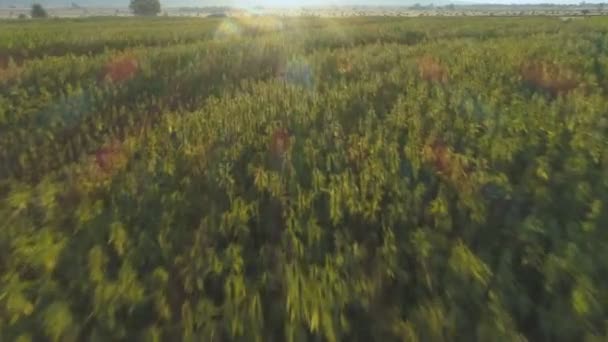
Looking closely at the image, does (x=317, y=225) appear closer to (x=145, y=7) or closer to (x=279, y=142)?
(x=279, y=142)

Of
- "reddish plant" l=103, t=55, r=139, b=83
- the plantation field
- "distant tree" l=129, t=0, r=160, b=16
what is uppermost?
the plantation field

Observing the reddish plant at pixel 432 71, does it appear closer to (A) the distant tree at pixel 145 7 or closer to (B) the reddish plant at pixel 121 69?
(B) the reddish plant at pixel 121 69

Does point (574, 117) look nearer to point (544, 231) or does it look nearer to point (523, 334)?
point (544, 231)

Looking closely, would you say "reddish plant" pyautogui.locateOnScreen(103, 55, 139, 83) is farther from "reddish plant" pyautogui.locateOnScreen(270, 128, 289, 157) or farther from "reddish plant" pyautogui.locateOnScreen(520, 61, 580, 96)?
"reddish plant" pyautogui.locateOnScreen(520, 61, 580, 96)

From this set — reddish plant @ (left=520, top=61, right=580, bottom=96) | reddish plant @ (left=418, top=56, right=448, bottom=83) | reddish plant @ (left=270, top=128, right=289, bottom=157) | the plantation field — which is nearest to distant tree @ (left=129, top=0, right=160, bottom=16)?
reddish plant @ (left=418, top=56, right=448, bottom=83)

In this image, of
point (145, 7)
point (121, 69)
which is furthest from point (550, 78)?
point (145, 7)

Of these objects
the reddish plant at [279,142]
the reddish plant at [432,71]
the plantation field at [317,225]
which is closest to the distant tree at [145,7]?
the reddish plant at [432,71]
